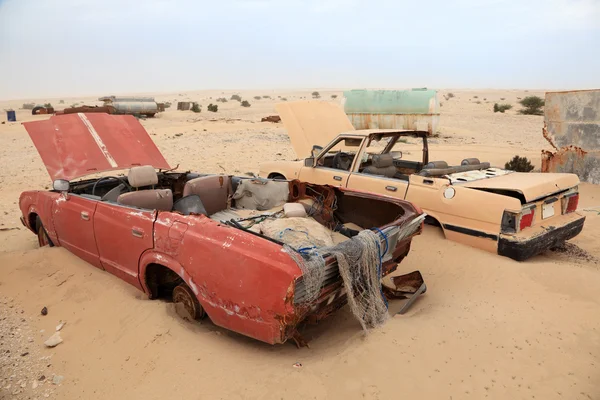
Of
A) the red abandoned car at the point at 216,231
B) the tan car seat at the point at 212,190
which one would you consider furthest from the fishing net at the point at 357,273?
the tan car seat at the point at 212,190

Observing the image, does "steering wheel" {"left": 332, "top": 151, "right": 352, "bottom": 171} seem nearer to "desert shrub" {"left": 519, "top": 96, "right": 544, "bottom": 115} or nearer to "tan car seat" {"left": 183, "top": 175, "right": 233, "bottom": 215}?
"tan car seat" {"left": 183, "top": 175, "right": 233, "bottom": 215}

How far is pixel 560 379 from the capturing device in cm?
293

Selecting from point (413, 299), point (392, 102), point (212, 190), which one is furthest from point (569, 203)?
point (392, 102)

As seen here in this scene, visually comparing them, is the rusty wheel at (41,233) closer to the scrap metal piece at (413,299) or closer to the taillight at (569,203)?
the scrap metal piece at (413,299)

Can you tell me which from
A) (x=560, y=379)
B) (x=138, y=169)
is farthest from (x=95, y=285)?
(x=560, y=379)

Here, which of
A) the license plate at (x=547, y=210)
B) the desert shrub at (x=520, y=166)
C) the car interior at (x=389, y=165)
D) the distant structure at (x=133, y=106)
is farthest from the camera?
the distant structure at (x=133, y=106)

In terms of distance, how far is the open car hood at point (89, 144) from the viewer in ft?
15.9

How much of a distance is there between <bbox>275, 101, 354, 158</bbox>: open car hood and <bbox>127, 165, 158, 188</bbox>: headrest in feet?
11.8

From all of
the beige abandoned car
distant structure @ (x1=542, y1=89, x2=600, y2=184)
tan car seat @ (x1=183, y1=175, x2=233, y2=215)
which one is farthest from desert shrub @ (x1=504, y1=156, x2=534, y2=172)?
tan car seat @ (x1=183, y1=175, x2=233, y2=215)

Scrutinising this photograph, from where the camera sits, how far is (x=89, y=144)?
525 centimetres

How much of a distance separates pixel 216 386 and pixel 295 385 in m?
0.54

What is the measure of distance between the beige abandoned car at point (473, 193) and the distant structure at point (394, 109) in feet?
33.8

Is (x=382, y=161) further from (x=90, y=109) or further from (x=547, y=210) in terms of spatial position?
(x=90, y=109)

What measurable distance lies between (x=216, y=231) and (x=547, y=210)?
4.16 metres
